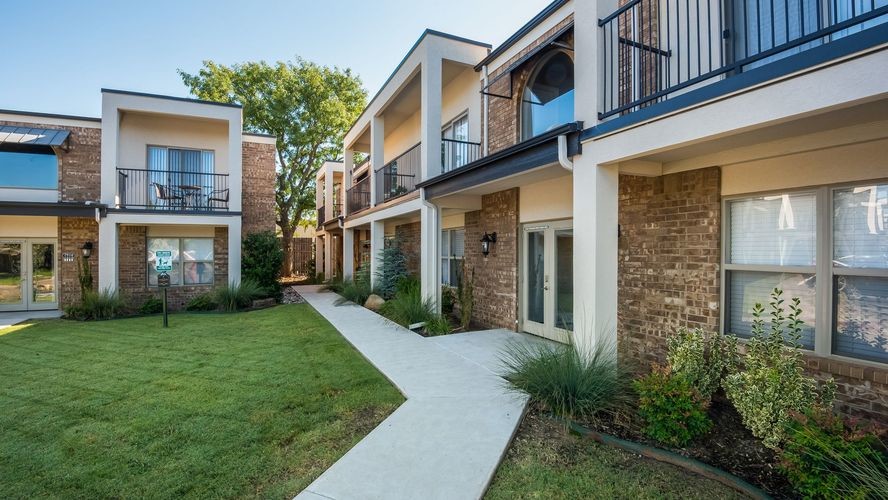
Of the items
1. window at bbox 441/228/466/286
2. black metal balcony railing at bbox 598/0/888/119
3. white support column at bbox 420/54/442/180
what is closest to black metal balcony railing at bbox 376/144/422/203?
window at bbox 441/228/466/286

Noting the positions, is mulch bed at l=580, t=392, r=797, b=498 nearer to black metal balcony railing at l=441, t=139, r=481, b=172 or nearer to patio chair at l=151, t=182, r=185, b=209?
black metal balcony railing at l=441, t=139, r=481, b=172

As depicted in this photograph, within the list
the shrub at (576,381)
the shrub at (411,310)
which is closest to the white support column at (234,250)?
the shrub at (411,310)

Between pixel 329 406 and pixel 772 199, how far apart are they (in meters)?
5.52

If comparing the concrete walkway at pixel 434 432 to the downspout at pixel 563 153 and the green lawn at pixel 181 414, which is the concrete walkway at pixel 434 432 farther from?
the downspout at pixel 563 153

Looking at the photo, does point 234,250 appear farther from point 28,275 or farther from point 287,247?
point 287,247

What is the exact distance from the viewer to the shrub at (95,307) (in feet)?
37.8

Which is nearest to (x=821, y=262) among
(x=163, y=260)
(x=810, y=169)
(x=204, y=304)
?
(x=810, y=169)

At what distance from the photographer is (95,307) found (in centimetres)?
1155

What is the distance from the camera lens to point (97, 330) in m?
9.80

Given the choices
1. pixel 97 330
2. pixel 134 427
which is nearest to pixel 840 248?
pixel 134 427

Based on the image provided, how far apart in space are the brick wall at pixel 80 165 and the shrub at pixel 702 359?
1633 centimetres

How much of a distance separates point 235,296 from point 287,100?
13.7 metres

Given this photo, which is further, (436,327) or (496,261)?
(496,261)

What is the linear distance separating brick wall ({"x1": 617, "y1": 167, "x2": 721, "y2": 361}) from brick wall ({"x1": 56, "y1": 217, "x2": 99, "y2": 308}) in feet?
51.3
